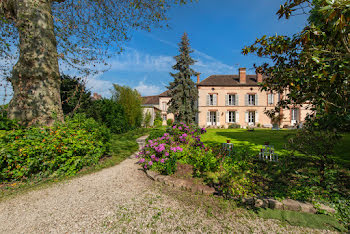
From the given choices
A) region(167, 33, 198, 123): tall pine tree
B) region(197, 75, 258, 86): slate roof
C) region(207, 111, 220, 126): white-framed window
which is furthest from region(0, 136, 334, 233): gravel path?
region(197, 75, 258, 86): slate roof

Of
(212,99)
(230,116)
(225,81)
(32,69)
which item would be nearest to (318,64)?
(32,69)

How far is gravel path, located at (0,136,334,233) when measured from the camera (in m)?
2.03

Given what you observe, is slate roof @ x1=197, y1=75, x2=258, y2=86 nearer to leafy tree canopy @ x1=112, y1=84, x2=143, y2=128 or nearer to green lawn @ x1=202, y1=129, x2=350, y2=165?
leafy tree canopy @ x1=112, y1=84, x2=143, y2=128

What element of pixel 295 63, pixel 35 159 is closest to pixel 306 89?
pixel 295 63

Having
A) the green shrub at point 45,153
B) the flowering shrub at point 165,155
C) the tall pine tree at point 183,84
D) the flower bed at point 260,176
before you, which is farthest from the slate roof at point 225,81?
the green shrub at point 45,153

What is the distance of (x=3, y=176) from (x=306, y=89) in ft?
22.0

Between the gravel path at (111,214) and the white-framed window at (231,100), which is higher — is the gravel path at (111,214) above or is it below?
below

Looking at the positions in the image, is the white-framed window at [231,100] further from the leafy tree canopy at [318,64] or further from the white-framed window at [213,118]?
the leafy tree canopy at [318,64]

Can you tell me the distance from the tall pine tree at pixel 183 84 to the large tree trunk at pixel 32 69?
845 centimetres

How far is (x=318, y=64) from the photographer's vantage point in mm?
2082

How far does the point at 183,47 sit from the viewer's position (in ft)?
41.1

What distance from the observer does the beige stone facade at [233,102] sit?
2122 cm

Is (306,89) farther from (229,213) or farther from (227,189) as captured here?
→ (229,213)

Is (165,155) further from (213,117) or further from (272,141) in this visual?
(213,117)
